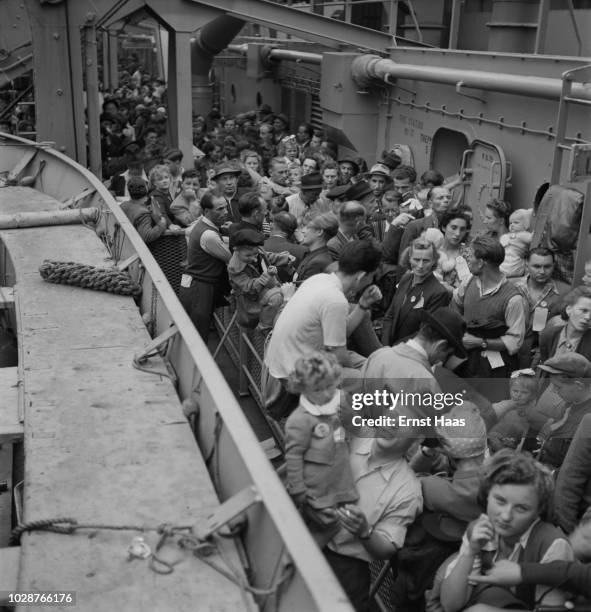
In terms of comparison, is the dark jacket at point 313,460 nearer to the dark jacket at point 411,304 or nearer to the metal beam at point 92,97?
the dark jacket at point 411,304

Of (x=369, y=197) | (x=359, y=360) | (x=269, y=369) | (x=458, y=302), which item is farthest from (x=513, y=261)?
(x=269, y=369)

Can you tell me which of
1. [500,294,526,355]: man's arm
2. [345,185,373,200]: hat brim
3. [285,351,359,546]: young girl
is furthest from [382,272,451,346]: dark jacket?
[285,351,359,546]: young girl

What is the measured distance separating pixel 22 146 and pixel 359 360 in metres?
7.02

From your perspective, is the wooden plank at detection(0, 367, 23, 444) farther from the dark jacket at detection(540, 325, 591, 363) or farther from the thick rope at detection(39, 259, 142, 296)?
the dark jacket at detection(540, 325, 591, 363)

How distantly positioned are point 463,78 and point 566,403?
20.6 ft

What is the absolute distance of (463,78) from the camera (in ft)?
31.2

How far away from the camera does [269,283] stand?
596cm

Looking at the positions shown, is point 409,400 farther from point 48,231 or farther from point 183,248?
point 183,248

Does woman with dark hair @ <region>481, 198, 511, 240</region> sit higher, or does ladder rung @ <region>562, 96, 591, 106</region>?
ladder rung @ <region>562, 96, 591, 106</region>

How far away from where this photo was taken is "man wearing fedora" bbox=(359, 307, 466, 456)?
364 cm

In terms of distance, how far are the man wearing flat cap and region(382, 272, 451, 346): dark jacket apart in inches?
55.8

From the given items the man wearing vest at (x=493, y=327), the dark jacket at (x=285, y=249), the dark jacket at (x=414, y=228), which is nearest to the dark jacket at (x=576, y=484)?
the man wearing vest at (x=493, y=327)

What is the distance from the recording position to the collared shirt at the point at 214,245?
6.55 meters

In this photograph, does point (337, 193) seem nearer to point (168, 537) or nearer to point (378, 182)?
point (378, 182)
